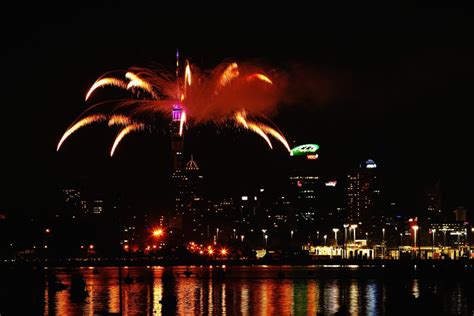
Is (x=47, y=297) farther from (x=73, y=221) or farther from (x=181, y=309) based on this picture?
(x=73, y=221)

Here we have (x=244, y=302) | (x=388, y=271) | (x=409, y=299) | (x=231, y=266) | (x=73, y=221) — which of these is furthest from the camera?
(x=73, y=221)

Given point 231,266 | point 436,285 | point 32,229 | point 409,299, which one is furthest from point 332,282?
point 32,229

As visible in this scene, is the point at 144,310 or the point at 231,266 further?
the point at 231,266

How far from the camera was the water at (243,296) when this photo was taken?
71.9 m

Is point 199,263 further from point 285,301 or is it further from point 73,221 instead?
point 285,301

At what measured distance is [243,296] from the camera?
86.4m

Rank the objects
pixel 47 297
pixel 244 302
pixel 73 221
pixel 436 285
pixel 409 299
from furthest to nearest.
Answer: pixel 73 221, pixel 436 285, pixel 47 297, pixel 244 302, pixel 409 299

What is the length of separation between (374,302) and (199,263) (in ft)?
305

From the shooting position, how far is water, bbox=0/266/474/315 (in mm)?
71938

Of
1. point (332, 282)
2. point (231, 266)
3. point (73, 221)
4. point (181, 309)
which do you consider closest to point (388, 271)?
point (332, 282)

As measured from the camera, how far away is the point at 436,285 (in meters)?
106

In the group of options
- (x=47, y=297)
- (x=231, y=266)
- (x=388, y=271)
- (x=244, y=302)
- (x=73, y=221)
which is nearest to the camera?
(x=244, y=302)

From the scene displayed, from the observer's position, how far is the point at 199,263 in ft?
566

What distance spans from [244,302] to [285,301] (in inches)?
151
